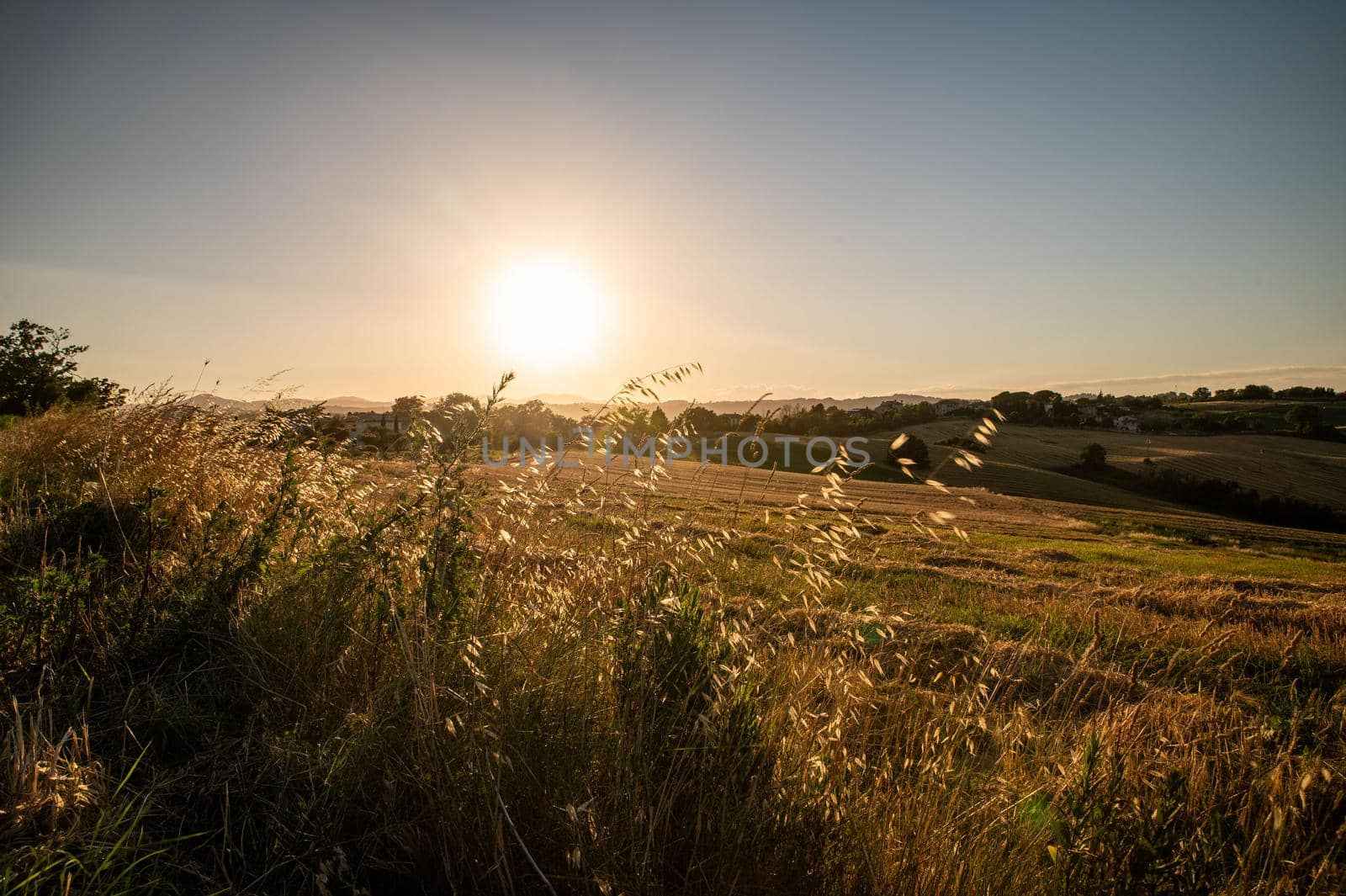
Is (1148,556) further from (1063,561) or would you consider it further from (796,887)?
(796,887)

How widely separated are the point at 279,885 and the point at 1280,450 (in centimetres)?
9425

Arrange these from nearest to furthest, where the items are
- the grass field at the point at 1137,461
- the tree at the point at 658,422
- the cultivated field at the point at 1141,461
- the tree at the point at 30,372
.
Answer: the tree at the point at 658,422 → the tree at the point at 30,372 → the grass field at the point at 1137,461 → the cultivated field at the point at 1141,461

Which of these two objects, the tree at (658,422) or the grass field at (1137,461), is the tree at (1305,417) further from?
the tree at (658,422)

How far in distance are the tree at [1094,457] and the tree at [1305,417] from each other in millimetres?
37413

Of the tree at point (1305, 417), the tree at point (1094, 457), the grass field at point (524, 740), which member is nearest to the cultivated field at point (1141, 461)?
the tree at point (1094, 457)

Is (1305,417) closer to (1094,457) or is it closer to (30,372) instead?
(1094,457)

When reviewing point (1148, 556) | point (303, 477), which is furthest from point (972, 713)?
point (1148, 556)

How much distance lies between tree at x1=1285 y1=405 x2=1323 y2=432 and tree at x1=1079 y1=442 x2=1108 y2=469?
123ft

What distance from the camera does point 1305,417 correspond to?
7950 cm

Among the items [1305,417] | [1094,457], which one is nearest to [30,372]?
[1094,457]

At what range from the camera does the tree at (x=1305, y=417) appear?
252 ft

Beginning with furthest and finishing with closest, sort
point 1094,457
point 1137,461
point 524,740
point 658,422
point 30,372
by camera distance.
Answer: point 1094,457, point 1137,461, point 30,372, point 658,422, point 524,740

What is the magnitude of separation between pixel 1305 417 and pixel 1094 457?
144ft

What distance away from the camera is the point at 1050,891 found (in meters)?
2.26
